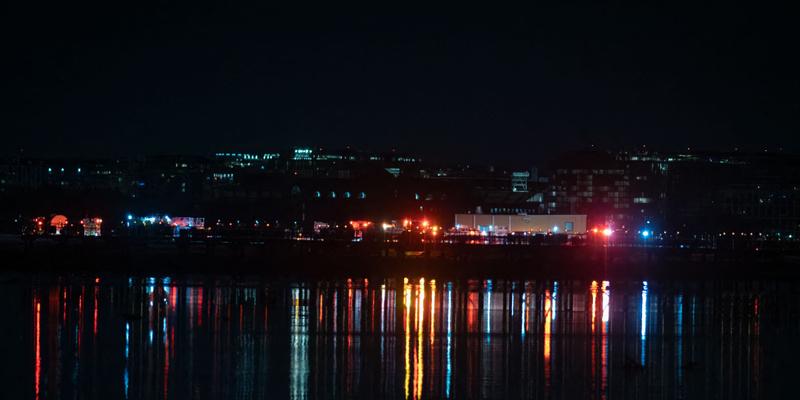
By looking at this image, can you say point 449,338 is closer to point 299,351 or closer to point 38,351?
point 299,351

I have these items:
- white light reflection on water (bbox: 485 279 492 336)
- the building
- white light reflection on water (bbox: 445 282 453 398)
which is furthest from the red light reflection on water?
the building

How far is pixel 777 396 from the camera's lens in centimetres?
2469

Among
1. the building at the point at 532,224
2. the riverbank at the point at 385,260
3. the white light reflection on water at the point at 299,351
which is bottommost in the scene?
the white light reflection on water at the point at 299,351

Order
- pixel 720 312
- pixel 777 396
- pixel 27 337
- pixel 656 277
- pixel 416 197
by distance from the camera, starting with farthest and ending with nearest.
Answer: pixel 416 197, pixel 656 277, pixel 720 312, pixel 27 337, pixel 777 396

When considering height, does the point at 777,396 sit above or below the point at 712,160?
below

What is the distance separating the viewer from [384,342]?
29.6 metres

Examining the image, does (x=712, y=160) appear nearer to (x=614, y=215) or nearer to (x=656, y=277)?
(x=614, y=215)

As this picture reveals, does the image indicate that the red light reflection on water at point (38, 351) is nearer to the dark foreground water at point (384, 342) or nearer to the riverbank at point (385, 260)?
the dark foreground water at point (384, 342)

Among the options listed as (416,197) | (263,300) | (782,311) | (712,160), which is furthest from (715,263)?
(712,160)

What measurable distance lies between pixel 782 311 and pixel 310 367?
19.9 metres

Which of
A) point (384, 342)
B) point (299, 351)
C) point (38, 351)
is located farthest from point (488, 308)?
point (38, 351)

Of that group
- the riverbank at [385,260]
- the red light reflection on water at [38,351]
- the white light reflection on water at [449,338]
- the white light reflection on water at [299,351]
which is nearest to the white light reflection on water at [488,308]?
the white light reflection on water at [449,338]

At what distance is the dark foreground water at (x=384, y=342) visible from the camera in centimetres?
2458

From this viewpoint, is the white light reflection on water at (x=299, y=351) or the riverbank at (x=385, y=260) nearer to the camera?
the white light reflection on water at (x=299, y=351)
